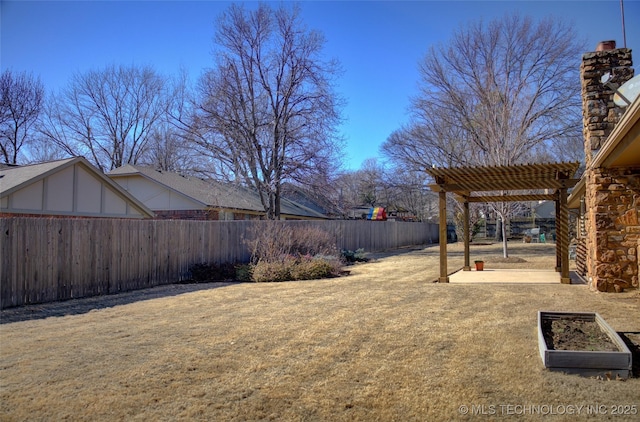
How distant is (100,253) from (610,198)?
9885 millimetres

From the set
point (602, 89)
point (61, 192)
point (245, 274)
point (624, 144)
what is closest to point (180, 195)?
point (61, 192)

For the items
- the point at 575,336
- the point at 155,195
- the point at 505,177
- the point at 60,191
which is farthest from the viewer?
the point at 155,195

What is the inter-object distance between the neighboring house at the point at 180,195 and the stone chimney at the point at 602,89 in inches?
589

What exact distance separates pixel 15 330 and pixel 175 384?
3.33 meters

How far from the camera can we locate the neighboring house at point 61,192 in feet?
36.4

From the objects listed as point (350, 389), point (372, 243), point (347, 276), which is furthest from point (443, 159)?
point (350, 389)

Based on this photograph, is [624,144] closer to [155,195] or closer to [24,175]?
[24,175]

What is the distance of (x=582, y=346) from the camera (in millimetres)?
4473

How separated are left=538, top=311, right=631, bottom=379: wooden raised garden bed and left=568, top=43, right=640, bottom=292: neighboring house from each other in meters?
3.72

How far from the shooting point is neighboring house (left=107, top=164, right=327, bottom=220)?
2081 cm

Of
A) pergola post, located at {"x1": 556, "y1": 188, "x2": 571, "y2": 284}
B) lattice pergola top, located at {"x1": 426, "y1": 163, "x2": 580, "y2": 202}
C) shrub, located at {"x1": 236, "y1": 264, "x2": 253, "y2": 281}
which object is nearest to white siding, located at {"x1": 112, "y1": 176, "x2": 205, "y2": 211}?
shrub, located at {"x1": 236, "y1": 264, "x2": 253, "y2": 281}

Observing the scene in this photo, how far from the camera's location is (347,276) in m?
12.1

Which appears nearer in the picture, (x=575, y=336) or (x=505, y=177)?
(x=575, y=336)

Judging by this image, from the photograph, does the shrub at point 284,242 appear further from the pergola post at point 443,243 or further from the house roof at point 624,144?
the house roof at point 624,144
